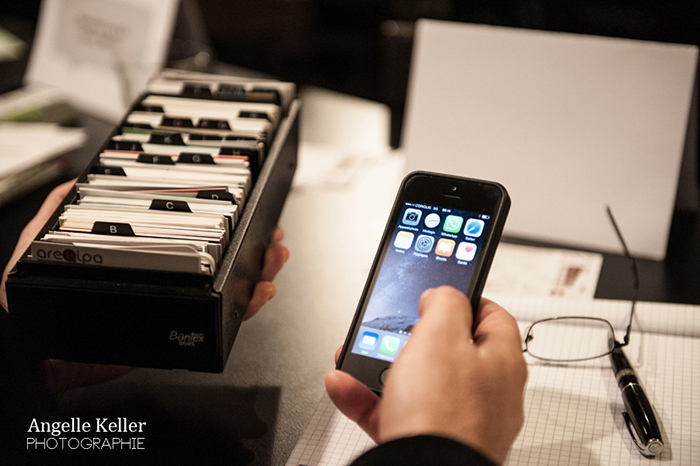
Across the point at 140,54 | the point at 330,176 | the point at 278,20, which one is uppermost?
the point at 140,54

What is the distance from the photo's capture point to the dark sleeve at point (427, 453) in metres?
0.41

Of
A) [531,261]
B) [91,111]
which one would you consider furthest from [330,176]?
[91,111]

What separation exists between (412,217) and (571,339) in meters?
0.26

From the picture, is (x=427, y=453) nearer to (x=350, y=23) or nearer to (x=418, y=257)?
(x=418, y=257)

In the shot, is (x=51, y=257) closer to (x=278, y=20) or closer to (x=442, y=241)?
(x=442, y=241)

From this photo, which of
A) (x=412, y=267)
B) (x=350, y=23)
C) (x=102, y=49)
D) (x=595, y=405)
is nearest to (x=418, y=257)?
(x=412, y=267)

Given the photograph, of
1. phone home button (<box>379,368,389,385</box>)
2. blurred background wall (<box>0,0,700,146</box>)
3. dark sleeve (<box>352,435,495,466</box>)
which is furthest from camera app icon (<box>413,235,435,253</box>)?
blurred background wall (<box>0,0,700,146</box>)

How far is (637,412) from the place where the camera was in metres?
0.60

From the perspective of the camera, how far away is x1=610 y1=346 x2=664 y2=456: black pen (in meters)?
0.57

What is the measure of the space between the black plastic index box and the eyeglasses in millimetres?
358

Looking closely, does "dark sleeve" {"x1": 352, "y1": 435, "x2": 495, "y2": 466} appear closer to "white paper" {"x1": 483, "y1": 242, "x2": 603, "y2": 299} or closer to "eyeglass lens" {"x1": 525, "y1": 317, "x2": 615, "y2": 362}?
"eyeglass lens" {"x1": 525, "y1": 317, "x2": 615, "y2": 362}

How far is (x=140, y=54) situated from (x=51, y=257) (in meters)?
0.90

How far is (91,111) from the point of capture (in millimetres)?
1457

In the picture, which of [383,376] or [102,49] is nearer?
[383,376]
